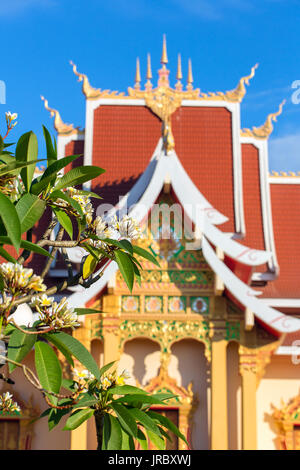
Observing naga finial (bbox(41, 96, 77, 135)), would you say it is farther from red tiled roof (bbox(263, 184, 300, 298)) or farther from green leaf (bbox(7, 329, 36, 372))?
green leaf (bbox(7, 329, 36, 372))

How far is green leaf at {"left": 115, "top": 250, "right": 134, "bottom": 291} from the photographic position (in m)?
3.51

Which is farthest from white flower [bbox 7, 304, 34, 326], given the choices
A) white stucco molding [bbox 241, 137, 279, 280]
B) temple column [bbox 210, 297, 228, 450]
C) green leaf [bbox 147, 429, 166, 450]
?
white stucco molding [bbox 241, 137, 279, 280]

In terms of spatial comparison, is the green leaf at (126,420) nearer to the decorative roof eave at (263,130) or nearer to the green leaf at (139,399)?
the green leaf at (139,399)

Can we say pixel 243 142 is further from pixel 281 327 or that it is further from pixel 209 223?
pixel 281 327

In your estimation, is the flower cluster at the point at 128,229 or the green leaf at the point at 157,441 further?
the flower cluster at the point at 128,229

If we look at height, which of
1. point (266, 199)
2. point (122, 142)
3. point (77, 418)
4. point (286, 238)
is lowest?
point (77, 418)

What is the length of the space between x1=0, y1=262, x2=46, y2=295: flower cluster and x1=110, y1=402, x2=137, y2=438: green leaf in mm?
736

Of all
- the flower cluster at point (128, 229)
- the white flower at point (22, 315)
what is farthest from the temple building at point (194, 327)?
the flower cluster at point (128, 229)

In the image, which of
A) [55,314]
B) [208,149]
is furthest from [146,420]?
[208,149]

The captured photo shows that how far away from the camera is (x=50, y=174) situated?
3369 mm

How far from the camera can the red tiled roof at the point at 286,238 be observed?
12.0 meters

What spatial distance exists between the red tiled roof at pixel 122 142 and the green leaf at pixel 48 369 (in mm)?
9550

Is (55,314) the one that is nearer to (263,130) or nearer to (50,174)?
(50,174)

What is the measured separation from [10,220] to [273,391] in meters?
8.76
